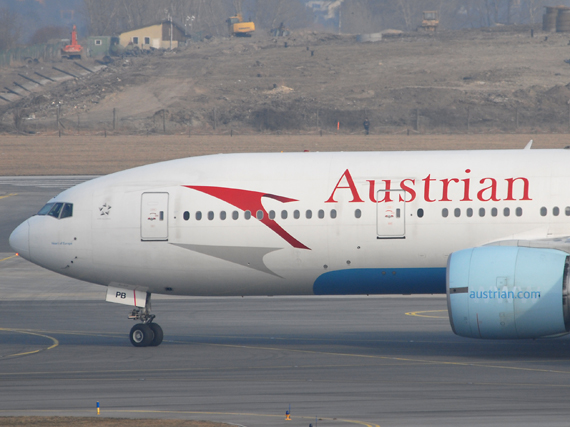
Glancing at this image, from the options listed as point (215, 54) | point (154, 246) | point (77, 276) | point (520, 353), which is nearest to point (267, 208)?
point (154, 246)

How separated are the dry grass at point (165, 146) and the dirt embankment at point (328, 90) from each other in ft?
30.5

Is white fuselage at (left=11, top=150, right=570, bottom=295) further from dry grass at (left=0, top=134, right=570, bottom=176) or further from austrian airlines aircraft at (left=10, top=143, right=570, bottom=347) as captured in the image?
dry grass at (left=0, top=134, right=570, bottom=176)

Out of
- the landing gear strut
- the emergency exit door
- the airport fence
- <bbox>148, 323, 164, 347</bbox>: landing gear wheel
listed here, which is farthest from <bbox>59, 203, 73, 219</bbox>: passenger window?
the airport fence

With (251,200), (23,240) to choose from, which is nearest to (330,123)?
(23,240)

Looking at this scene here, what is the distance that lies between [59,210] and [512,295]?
1237 cm

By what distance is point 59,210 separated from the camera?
934 inches

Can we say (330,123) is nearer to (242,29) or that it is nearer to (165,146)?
(165,146)

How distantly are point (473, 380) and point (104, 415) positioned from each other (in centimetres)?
803

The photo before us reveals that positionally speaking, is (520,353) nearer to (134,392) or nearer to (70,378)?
Answer: (134,392)

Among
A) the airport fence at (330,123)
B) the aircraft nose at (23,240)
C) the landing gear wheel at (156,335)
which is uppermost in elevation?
the airport fence at (330,123)

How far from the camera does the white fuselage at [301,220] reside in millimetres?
21531

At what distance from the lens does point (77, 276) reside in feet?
78.2

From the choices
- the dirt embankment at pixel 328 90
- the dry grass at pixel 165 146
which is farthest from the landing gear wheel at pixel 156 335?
the dirt embankment at pixel 328 90

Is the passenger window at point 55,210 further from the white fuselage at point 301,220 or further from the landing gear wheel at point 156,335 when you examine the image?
the landing gear wheel at point 156,335
